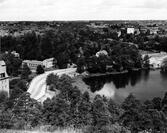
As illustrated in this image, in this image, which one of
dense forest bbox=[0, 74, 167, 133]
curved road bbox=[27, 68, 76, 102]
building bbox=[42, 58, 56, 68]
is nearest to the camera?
dense forest bbox=[0, 74, 167, 133]

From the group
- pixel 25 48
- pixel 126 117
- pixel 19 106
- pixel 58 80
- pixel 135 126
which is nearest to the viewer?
pixel 135 126

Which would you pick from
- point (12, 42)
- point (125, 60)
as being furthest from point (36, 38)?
point (125, 60)

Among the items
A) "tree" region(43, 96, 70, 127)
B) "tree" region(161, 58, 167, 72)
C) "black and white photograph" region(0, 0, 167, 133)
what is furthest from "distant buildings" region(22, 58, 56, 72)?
"tree" region(43, 96, 70, 127)

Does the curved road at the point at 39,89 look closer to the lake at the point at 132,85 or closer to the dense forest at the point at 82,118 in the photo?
the lake at the point at 132,85

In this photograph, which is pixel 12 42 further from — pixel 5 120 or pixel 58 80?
pixel 5 120

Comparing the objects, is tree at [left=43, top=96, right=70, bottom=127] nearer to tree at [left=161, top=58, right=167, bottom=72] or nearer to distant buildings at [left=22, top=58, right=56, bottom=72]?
distant buildings at [left=22, top=58, right=56, bottom=72]

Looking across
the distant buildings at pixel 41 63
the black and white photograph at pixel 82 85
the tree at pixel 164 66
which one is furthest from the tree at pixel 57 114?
the tree at pixel 164 66

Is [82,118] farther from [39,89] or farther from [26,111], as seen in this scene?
[39,89]

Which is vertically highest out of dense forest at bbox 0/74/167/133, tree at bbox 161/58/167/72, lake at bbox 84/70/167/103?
dense forest at bbox 0/74/167/133
